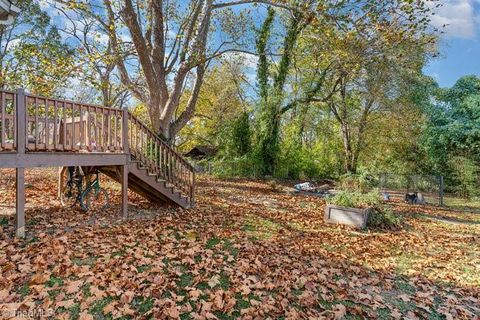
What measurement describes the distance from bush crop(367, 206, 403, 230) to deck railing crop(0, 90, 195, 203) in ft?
15.9

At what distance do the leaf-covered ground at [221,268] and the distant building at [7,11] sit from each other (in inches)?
144

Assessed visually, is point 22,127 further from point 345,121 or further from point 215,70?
point 215,70

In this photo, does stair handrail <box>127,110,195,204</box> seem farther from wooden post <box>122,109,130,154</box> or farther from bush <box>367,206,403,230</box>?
bush <box>367,206,403,230</box>

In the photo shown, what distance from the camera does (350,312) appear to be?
3.66m

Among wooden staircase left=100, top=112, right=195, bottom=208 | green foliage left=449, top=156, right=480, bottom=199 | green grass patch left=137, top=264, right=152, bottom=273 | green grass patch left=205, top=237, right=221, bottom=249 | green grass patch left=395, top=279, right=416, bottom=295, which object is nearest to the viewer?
green grass patch left=137, top=264, right=152, bottom=273


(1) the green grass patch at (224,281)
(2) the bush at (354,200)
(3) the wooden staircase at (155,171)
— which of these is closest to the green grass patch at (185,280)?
(1) the green grass patch at (224,281)

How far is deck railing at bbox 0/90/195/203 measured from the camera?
194 inches

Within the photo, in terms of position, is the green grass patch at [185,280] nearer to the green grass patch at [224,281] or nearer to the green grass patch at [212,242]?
the green grass patch at [224,281]

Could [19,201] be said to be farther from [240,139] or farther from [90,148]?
[240,139]

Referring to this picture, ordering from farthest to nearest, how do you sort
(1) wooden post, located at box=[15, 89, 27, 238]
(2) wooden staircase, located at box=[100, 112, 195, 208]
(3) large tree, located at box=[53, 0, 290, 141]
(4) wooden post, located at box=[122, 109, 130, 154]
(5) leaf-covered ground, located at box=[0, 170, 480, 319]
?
(3) large tree, located at box=[53, 0, 290, 141]
(2) wooden staircase, located at box=[100, 112, 195, 208]
(4) wooden post, located at box=[122, 109, 130, 154]
(1) wooden post, located at box=[15, 89, 27, 238]
(5) leaf-covered ground, located at box=[0, 170, 480, 319]

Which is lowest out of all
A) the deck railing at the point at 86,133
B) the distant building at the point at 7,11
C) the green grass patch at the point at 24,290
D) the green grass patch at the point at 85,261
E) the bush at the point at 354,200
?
the green grass patch at the point at 24,290

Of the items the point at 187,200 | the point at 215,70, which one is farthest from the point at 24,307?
the point at 215,70

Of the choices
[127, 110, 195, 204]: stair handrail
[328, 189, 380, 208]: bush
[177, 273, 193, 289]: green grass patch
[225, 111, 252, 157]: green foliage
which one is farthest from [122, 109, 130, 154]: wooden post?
[225, 111, 252, 157]: green foliage

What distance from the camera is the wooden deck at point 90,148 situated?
4945 mm
